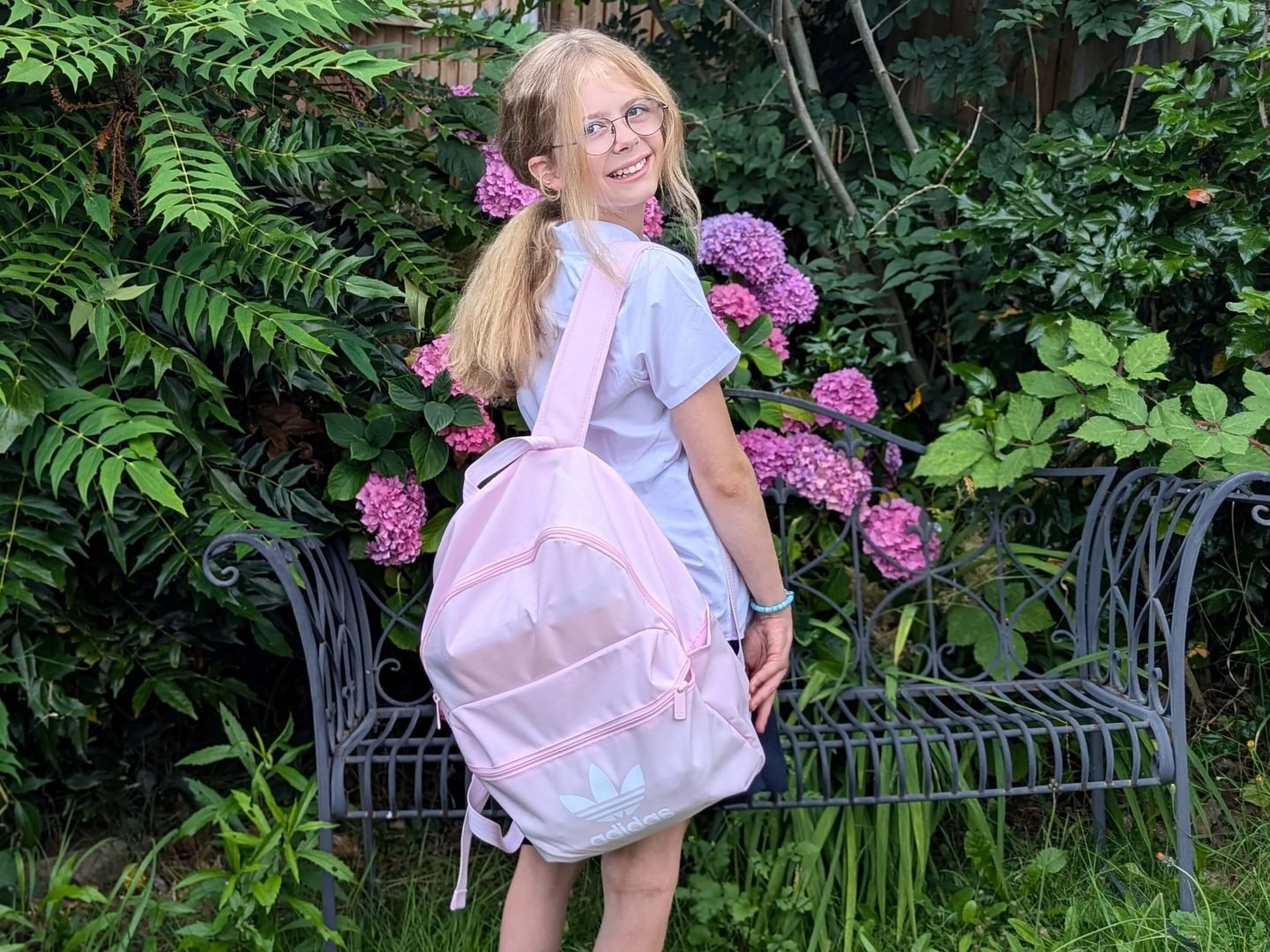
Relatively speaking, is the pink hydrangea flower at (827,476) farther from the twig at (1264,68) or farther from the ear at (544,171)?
the twig at (1264,68)

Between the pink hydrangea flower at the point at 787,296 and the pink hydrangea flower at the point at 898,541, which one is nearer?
the pink hydrangea flower at the point at 898,541

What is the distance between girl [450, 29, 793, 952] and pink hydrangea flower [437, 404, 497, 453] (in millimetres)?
588

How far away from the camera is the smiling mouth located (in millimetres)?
1811

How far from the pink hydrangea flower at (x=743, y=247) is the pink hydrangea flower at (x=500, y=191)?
473mm

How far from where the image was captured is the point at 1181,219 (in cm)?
270

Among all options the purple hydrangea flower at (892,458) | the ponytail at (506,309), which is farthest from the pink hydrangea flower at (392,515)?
the purple hydrangea flower at (892,458)

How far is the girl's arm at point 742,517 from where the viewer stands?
1785 mm

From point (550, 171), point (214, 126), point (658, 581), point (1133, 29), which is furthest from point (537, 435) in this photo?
point (1133, 29)

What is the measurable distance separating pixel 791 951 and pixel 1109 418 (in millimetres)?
1289

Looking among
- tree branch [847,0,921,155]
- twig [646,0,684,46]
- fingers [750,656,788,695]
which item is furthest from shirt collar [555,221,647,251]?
twig [646,0,684,46]

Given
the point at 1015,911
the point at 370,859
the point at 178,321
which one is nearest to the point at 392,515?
the point at 178,321

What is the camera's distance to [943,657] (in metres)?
2.79

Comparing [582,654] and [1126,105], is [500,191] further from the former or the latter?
[1126,105]

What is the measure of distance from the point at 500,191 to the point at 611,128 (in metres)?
0.90
